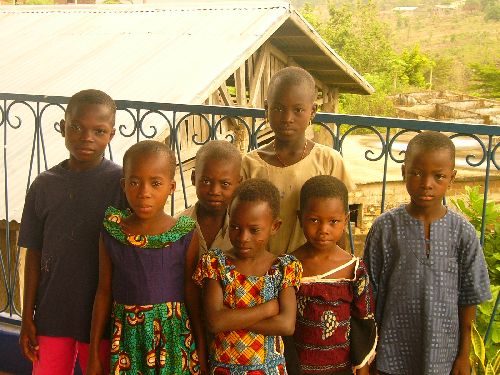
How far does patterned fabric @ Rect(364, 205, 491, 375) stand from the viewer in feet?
8.22

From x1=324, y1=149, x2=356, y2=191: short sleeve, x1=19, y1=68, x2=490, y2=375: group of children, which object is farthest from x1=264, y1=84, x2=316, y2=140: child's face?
x1=324, y1=149, x2=356, y2=191: short sleeve

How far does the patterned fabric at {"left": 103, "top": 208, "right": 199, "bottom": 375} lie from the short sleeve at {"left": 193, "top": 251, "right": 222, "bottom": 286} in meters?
0.09

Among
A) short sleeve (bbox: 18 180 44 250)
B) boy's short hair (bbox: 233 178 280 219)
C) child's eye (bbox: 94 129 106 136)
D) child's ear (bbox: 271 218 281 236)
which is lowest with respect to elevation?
short sleeve (bbox: 18 180 44 250)

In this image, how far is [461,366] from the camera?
8.34ft

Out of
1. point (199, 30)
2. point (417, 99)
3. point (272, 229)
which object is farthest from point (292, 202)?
point (417, 99)

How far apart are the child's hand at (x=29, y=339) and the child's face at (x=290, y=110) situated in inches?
51.4

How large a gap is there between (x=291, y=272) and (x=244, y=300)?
8.0 inches

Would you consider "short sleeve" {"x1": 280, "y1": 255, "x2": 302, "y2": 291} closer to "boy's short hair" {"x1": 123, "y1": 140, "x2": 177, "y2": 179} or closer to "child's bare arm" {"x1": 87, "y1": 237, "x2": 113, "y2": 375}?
"boy's short hair" {"x1": 123, "y1": 140, "x2": 177, "y2": 179}

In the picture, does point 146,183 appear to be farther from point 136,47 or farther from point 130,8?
point 130,8

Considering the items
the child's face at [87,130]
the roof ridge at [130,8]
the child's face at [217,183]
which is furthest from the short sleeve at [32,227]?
the roof ridge at [130,8]

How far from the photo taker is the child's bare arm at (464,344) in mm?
2541

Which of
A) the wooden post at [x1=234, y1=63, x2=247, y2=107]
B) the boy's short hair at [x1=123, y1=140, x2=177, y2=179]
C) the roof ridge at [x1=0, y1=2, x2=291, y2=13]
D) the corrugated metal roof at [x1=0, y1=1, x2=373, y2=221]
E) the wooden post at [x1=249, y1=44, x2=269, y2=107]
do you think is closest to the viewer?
Answer: the boy's short hair at [x1=123, y1=140, x2=177, y2=179]

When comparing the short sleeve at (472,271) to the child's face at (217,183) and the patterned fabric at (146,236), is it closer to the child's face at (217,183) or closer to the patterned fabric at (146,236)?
the child's face at (217,183)

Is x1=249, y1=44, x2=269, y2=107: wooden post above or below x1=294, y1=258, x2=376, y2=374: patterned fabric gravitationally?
above
